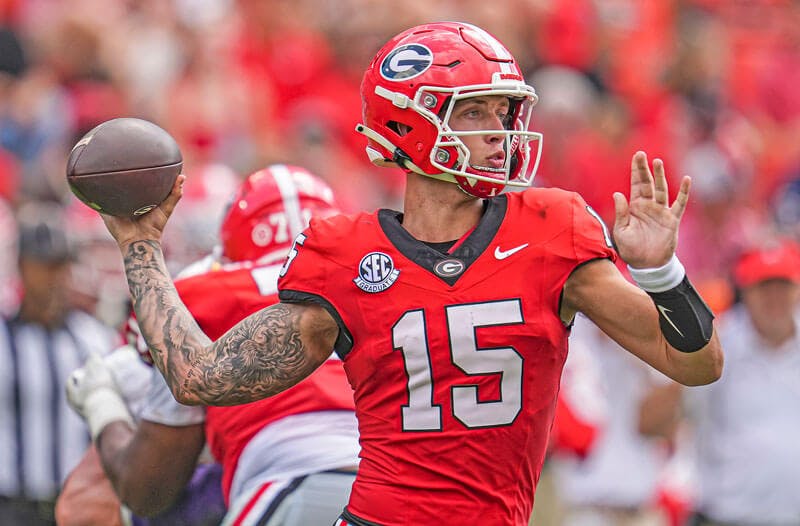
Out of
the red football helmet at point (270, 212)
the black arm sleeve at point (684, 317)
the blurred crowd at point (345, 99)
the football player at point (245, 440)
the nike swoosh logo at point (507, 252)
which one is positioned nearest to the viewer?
the black arm sleeve at point (684, 317)

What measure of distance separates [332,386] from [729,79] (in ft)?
28.8

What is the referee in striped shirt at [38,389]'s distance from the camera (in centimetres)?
675

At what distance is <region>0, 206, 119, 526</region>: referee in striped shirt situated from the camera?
675cm

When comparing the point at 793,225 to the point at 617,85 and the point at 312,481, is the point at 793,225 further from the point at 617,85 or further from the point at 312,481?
the point at 312,481

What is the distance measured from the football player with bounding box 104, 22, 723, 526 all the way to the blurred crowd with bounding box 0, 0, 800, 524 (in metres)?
4.05

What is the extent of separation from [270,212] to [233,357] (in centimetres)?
130

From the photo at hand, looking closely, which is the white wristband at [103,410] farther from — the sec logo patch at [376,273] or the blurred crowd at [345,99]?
the blurred crowd at [345,99]

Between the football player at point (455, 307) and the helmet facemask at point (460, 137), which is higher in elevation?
the helmet facemask at point (460, 137)

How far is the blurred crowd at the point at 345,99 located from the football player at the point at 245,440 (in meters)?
3.22

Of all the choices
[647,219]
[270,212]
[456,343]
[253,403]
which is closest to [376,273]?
[456,343]

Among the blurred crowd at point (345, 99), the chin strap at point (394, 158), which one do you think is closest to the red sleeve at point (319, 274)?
the chin strap at point (394, 158)

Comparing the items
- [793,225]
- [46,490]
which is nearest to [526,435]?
[46,490]

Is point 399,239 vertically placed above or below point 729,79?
above

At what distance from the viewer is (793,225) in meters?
10.3
